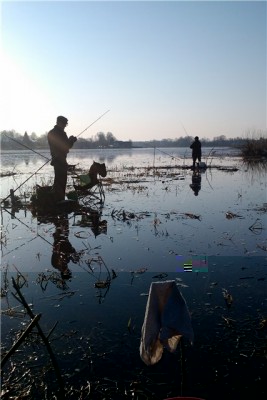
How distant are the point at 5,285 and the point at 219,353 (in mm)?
3460

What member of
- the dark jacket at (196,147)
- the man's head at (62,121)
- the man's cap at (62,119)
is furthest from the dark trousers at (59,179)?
the dark jacket at (196,147)

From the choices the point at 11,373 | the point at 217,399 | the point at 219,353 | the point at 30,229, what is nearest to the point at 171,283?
the point at 217,399

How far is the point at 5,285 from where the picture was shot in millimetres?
5406

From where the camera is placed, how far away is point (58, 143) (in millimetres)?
11445

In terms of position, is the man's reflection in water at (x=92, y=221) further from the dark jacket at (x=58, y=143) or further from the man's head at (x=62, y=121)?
the man's head at (x=62, y=121)

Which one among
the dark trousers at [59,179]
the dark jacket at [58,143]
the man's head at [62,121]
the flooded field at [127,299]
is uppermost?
the man's head at [62,121]

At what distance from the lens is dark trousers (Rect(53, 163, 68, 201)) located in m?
11.6

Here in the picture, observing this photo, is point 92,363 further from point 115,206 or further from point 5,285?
point 115,206

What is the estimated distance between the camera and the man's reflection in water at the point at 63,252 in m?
6.14

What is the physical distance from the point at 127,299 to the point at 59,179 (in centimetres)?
764

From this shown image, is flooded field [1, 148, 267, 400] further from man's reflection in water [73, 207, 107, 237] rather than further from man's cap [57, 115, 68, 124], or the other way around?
man's cap [57, 115, 68, 124]

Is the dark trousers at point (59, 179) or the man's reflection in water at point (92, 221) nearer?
the man's reflection in water at point (92, 221)

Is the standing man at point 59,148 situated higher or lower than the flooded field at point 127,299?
higher

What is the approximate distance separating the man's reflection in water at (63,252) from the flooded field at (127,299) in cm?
2
